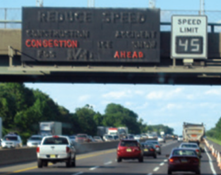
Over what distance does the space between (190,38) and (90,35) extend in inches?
159

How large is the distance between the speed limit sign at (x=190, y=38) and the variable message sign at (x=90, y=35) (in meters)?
0.76

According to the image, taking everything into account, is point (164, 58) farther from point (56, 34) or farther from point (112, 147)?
point (112, 147)

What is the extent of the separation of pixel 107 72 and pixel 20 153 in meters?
17.6

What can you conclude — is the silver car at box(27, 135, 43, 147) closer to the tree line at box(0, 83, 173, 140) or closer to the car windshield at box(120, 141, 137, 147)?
the car windshield at box(120, 141, 137, 147)

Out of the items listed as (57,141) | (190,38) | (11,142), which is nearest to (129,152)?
(57,141)

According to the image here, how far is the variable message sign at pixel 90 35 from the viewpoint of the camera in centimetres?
2161

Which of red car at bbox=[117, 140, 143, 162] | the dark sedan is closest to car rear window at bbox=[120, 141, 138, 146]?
red car at bbox=[117, 140, 143, 162]

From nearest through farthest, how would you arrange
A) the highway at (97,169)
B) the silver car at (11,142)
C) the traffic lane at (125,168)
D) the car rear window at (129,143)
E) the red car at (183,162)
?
1. the red car at (183,162)
2. the highway at (97,169)
3. the traffic lane at (125,168)
4. the car rear window at (129,143)
5. the silver car at (11,142)

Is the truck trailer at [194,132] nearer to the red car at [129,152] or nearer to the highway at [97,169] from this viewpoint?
the red car at [129,152]

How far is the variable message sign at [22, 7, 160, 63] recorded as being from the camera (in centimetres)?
2161

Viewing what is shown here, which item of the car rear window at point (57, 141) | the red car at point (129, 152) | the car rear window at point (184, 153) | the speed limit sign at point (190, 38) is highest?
the speed limit sign at point (190, 38)

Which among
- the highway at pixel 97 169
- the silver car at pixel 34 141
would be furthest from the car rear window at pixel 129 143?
the silver car at pixel 34 141

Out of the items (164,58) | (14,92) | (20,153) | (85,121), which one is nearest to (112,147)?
(20,153)

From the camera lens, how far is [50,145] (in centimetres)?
3092
